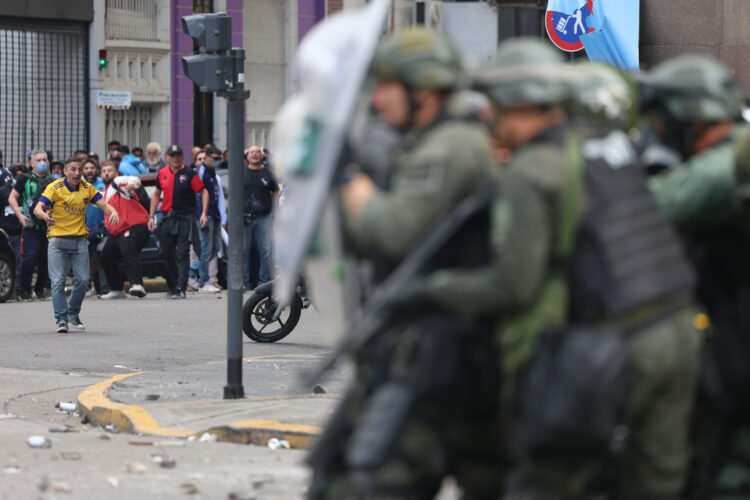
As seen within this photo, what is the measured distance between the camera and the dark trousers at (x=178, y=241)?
19.5 meters

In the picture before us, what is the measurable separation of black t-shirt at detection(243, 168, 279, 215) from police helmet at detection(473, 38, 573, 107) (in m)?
15.2

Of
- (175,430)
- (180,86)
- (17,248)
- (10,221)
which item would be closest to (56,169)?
(17,248)

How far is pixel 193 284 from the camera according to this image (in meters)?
20.7

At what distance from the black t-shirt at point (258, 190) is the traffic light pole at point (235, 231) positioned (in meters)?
9.23

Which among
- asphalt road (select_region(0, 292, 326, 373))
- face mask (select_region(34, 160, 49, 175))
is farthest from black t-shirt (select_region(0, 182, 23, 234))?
asphalt road (select_region(0, 292, 326, 373))

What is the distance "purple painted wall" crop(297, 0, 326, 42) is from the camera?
3247 cm

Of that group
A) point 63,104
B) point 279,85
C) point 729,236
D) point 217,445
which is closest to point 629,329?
point 729,236

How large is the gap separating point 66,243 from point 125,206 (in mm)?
4243

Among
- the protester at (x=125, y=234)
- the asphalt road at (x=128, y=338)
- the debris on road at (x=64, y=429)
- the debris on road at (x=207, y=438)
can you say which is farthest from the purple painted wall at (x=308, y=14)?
the debris on road at (x=207, y=438)

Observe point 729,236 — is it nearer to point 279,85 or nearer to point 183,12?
point 183,12

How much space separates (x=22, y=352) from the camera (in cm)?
1330

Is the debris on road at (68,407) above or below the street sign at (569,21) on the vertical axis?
below

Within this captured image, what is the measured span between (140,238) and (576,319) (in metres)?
14.9

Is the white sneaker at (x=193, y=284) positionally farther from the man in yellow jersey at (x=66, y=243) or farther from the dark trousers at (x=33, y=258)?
the man in yellow jersey at (x=66, y=243)
